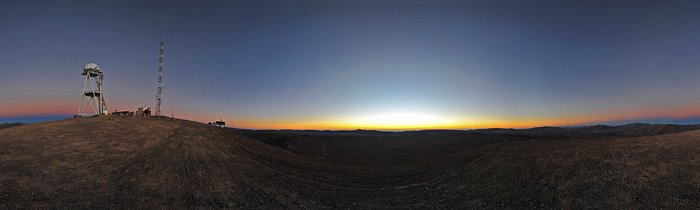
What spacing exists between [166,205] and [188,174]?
14.5ft

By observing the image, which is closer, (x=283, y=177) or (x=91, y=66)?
(x=283, y=177)

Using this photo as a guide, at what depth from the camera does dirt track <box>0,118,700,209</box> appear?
1814cm

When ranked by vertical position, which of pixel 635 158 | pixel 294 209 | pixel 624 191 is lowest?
pixel 294 209

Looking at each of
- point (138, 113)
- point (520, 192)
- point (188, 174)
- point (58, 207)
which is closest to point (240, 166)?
point (188, 174)

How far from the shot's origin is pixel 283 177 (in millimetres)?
26203

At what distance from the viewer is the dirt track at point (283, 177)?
18141 millimetres

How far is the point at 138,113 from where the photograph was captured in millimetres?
41156

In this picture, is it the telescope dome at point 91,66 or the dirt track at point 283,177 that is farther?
the telescope dome at point 91,66

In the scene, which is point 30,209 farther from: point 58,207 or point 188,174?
point 188,174

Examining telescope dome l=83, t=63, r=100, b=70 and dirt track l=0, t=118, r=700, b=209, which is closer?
dirt track l=0, t=118, r=700, b=209

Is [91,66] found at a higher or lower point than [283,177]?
higher

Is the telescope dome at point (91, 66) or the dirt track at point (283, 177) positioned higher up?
the telescope dome at point (91, 66)

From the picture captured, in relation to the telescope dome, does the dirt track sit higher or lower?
lower

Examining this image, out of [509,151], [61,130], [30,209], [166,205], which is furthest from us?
[509,151]
